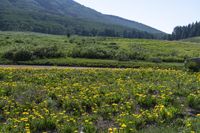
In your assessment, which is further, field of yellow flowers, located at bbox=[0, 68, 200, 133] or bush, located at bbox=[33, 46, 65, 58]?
Result: bush, located at bbox=[33, 46, 65, 58]

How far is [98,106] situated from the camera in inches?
617

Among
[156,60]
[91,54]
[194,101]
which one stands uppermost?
[194,101]

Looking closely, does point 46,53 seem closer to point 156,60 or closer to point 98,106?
point 156,60

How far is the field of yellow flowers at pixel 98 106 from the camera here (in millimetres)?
12594

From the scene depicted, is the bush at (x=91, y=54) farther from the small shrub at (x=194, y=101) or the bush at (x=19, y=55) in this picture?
Result: the small shrub at (x=194, y=101)

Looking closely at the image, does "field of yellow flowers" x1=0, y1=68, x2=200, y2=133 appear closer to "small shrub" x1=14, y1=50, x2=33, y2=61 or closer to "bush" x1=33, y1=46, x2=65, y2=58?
"small shrub" x1=14, y1=50, x2=33, y2=61

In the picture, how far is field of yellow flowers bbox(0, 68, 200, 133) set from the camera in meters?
12.6

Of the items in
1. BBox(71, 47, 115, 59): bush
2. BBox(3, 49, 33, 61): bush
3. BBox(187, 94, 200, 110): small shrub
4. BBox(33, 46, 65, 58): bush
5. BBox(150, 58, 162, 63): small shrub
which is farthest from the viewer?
BBox(71, 47, 115, 59): bush

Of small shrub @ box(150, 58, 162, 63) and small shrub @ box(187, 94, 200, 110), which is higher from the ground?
small shrub @ box(187, 94, 200, 110)

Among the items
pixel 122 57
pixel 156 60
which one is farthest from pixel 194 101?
pixel 156 60

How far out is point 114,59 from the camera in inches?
1960

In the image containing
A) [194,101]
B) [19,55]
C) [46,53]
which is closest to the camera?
[194,101]

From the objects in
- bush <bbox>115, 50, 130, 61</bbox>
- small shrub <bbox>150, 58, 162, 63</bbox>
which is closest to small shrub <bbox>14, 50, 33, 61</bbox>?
bush <bbox>115, 50, 130, 61</bbox>

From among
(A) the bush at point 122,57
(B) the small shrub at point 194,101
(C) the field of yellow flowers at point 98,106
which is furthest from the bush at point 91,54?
(B) the small shrub at point 194,101
